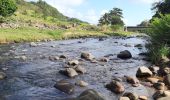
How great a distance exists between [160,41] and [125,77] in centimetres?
1254

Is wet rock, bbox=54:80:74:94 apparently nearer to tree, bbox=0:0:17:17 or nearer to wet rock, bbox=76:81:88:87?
wet rock, bbox=76:81:88:87

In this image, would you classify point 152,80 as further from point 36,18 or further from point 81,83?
point 36,18

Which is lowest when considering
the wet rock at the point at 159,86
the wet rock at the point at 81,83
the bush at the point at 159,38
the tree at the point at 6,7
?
the wet rock at the point at 159,86

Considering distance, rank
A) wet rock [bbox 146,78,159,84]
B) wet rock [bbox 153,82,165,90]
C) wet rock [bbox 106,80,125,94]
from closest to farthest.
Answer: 1. wet rock [bbox 106,80,125,94]
2. wet rock [bbox 153,82,165,90]
3. wet rock [bbox 146,78,159,84]

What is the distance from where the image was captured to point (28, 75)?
81.4 ft

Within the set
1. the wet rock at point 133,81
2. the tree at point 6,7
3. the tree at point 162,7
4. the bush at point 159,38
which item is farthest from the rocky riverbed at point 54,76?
the tree at point 162,7

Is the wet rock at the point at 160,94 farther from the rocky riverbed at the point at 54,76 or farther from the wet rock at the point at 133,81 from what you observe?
the wet rock at the point at 133,81

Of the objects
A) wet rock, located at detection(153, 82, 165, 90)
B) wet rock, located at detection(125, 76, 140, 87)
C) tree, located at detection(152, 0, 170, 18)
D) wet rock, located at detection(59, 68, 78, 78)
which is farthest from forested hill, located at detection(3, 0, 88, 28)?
wet rock, located at detection(153, 82, 165, 90)

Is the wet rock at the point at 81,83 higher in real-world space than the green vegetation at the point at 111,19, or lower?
lower

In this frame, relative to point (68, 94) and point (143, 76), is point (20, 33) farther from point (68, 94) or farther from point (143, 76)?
point (68, 94)

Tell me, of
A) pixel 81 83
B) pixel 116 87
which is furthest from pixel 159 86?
pixel 81 83

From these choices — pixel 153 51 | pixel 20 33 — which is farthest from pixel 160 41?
pixel 20 33

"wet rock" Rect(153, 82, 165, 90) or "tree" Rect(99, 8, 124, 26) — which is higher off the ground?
"tree" Rect(99, 8, 124, 26)

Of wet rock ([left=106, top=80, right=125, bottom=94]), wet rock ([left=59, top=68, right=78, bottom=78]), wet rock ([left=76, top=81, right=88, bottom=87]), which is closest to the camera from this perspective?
wet rock ([left=106, top=80, right=125, bottom=94])
